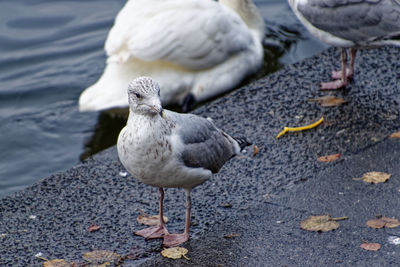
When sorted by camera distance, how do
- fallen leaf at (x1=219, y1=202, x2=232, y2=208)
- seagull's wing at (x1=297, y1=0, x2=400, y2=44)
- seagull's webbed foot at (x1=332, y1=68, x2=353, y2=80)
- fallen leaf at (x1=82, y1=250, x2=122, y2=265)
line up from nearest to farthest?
fallen leaf at (x1=82, y1=250, x2=122, y2=265)
fallen leaf at (x1=219, y1=202, x2=232, y2=208)
seagull's wing at (x1=297, y1=0, x2=400, y2=44)
seagull's webbed foot at (x1=332, y1=68, x2=353, y2=80)

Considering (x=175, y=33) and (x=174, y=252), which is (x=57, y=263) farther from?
(x=175, y=33)

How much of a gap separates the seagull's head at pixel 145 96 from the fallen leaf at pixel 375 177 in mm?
1610

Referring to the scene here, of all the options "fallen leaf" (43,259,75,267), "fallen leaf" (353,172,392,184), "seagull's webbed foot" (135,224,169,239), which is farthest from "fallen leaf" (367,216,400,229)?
"fallen leaf" (43,259,75,267)

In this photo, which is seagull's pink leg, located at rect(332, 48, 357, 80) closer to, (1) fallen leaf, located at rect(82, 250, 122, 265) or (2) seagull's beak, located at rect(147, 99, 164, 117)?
(2) seagull's beak, located at rect(147, 99, 164, 117)

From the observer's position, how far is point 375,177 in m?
4.34

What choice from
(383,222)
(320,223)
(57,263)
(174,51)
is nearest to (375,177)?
(383,222)

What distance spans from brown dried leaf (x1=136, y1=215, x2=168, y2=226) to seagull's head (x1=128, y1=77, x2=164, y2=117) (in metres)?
0.84

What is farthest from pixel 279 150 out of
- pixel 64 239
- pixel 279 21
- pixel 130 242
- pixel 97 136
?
pixel 279 21

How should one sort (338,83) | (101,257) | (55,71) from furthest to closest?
(55,71) → (338,83) → (101,257)

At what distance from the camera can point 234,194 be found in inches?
172

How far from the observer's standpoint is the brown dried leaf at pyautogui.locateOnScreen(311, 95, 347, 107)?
17.9 feet

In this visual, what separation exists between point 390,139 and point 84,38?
5405mm

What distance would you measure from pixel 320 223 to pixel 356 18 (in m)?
2.33

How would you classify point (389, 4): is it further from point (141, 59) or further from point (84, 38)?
point (84, 38)
